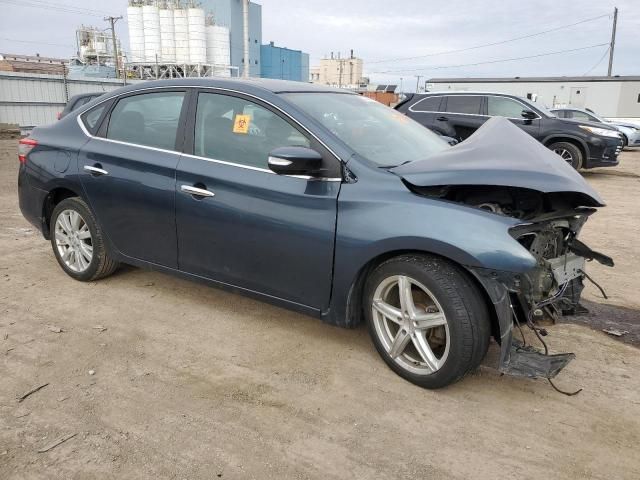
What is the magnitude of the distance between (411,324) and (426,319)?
0.11 m

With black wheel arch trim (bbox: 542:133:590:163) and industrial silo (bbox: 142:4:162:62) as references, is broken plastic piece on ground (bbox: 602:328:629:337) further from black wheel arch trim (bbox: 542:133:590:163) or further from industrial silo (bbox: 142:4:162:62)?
industrial silo (bbox: 142:4:162:62)

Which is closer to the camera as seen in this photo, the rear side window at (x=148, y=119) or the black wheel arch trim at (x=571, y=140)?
the rear side window at (x=148, y=119)

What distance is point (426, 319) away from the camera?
→ 2865 millimetres

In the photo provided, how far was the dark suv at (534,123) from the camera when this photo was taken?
1078 cm

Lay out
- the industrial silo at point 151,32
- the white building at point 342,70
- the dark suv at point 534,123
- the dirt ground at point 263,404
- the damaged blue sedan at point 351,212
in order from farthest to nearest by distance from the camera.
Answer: the white building at point 342,70 < the industrial silo at point 151,32 < the dark suv at point 534,123 < the damaged blue sedan at point 351,212 < the dirt ground at point 263,404

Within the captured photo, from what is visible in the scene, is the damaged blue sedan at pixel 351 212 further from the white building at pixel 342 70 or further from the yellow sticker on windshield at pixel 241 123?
the white building at pixel 342 70

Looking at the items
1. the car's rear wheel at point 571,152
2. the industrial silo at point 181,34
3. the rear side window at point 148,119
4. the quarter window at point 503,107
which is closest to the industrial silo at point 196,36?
the industrial silo at point 181,34

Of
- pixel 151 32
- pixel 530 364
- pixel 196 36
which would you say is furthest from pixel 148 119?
pixel 151 32

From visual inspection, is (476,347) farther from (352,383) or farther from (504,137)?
(504,137)

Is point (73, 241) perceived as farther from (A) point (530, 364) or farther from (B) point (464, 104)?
(B) point (464, 104)

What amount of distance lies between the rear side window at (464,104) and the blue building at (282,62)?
46.0 m

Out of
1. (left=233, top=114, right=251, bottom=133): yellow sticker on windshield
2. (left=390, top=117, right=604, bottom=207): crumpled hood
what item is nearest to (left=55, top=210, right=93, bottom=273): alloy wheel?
(left=233, top=114, right=251, bottom=133): yellow sticker on windshield

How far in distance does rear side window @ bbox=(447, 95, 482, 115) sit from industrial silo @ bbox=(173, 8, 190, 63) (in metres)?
39.6

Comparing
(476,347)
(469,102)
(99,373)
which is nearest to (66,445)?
(99,373)
